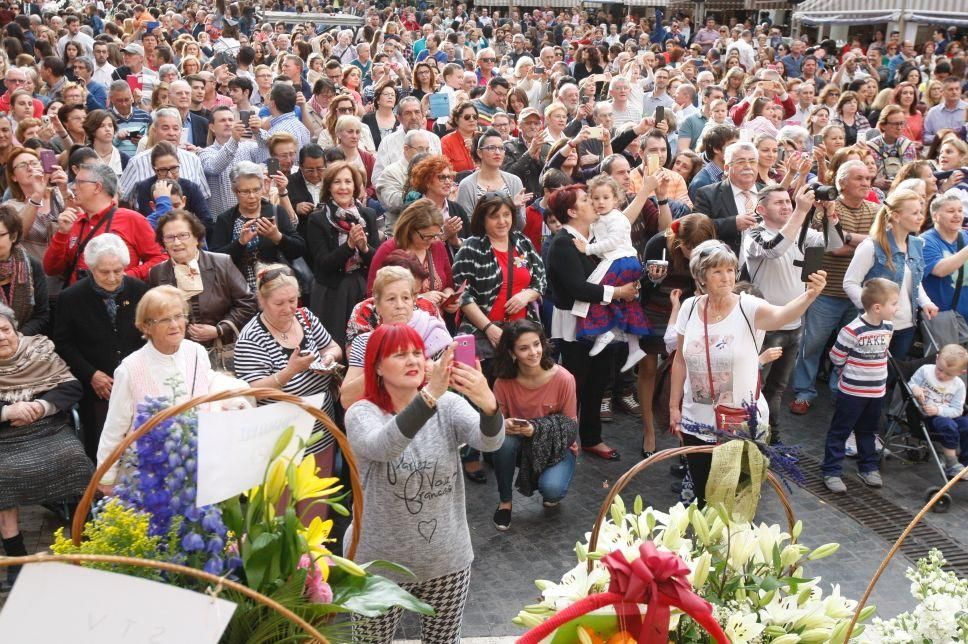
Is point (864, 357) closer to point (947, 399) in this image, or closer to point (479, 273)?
point (947, 399)

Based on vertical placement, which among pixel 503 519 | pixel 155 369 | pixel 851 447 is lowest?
pixel 851 447

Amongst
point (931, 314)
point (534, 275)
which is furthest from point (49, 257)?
point (931, 314)

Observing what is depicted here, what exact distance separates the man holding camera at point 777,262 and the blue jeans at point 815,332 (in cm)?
35

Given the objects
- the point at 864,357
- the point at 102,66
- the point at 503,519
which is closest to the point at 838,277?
the point at 864,357

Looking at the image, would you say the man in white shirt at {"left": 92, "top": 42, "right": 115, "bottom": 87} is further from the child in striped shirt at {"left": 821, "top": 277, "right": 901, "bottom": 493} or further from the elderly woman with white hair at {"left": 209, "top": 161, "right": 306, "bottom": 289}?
the child in striped shirt at {"left": 821, "top": 277, "right": 901, "bottom": 493}

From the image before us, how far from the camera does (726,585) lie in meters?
2.85

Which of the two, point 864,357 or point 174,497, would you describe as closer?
point 174,497

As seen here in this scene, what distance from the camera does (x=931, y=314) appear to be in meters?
6.85

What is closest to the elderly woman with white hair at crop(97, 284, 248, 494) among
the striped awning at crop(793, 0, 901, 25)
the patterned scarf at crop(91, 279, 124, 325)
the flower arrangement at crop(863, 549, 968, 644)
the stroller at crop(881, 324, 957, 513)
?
the patterned scarf at crop(91, 279, 124, 325)

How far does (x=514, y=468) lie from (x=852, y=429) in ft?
7.43

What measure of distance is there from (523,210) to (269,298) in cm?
282

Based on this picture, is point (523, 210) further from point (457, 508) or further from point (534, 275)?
point (457, 508)

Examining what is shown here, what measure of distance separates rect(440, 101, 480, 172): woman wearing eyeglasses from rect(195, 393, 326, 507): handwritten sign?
5.99m

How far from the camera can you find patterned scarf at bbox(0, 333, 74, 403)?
16.3 feet
